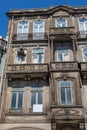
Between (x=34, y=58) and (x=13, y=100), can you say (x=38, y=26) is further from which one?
(x=13, y=100)

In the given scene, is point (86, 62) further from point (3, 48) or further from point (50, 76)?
point (3, 48)

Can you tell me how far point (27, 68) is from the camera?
19.8 m

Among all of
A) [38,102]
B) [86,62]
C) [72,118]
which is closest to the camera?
[72,118]

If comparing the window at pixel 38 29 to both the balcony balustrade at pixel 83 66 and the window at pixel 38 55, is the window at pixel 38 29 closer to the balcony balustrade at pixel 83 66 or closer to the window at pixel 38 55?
the window at pixel 38 55

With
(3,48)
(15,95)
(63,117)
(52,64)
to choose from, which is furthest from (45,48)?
(63,117)

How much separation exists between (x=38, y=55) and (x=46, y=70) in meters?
2.28

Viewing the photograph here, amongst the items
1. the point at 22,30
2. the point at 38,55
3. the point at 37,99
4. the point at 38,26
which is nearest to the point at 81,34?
the point at 38,26

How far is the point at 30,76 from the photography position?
19469mm

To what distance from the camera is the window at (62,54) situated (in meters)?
20.8

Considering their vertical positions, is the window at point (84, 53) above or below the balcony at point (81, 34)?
below

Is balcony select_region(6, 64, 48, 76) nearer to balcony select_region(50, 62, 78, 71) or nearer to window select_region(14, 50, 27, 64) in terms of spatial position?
balcony select_region(50, 62, 78, 71)

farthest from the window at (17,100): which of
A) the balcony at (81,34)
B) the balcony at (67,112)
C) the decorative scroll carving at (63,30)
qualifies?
the balcony at (81,34)

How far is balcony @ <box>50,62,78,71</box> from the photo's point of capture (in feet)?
62.7

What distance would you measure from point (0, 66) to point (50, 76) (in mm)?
4756
